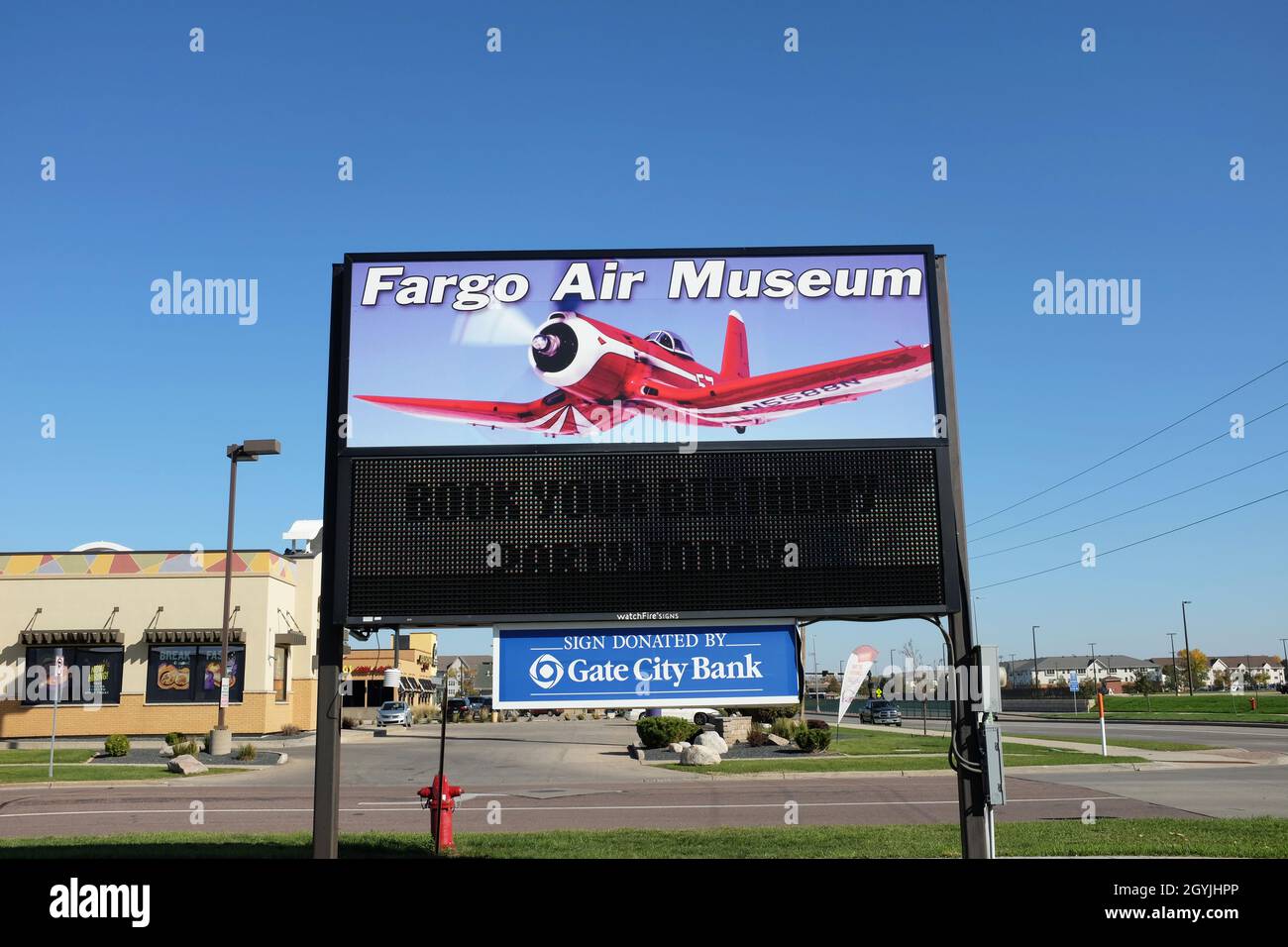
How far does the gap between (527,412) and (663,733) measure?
22567 millimetres

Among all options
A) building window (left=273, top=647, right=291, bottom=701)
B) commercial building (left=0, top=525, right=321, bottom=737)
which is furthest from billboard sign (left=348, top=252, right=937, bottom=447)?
building window (left=273, top=647, right=291, bottom=701)

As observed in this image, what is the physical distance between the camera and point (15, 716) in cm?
3600

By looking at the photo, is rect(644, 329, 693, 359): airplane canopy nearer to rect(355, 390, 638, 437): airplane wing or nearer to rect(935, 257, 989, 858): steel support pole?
rect(355, 390, 638, 437): airplane wing

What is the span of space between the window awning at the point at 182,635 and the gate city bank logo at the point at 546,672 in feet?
105

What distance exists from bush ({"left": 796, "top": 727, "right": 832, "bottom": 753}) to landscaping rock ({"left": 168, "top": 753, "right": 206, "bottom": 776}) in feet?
51.4

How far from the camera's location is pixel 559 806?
18062 mm

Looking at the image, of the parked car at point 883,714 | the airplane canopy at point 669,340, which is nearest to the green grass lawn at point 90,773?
the airplane canopy at point 669,340

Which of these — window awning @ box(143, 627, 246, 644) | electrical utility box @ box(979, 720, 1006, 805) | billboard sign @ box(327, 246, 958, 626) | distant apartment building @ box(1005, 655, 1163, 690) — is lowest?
distant apartment building @ box(1005, 655, 1163, 690)

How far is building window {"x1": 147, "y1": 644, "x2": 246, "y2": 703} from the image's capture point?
37625 millimetres

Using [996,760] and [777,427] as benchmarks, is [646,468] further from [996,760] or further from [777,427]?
[996,760]

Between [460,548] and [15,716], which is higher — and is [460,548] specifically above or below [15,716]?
above
